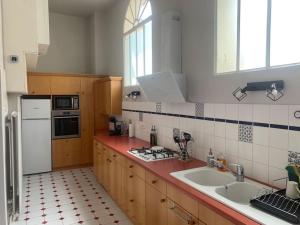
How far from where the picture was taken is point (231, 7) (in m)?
2.12

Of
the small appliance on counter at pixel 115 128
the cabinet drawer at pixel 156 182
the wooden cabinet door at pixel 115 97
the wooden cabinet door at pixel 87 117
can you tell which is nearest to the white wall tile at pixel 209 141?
the cabinet drawer at pixel 156 182

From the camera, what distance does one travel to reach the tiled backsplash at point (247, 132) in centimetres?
165

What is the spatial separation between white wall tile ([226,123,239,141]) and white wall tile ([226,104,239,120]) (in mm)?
62

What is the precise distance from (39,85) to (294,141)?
4.21 meters

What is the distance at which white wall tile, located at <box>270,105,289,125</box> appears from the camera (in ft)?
5.36

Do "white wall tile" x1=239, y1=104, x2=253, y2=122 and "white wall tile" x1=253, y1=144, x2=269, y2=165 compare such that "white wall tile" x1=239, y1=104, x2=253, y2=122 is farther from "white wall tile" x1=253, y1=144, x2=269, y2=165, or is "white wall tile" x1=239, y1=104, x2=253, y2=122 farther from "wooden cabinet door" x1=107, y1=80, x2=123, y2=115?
"wooden cabinet door" x1=107, y1=80, x2=123, y2=115

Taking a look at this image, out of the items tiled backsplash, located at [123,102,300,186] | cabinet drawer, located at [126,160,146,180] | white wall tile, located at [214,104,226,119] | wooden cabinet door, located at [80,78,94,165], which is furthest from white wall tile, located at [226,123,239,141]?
wooden cabinet door, located at [80,78,94,165]

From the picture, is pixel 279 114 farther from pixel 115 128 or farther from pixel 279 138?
pixel 115 128

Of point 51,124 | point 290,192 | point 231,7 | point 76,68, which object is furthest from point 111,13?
point 290,192

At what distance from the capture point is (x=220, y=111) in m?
2.18

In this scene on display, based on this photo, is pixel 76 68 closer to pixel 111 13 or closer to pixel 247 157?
pixel 111 13

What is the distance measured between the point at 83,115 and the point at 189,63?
2.94 m

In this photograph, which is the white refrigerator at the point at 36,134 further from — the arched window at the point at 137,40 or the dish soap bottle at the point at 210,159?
the dish soap bottle at the point at 210,159

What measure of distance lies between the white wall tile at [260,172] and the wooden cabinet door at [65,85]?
12.4 feet
